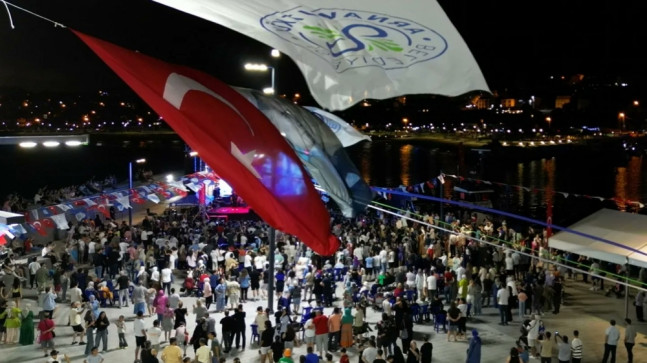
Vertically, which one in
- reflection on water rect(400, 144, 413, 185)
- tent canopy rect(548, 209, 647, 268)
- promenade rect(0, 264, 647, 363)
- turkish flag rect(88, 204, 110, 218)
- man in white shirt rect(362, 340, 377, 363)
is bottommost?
promenade rect(0, 264, 647, 363)

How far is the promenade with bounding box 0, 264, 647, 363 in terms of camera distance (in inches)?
624

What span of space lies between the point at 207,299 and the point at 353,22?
15571 millimetres

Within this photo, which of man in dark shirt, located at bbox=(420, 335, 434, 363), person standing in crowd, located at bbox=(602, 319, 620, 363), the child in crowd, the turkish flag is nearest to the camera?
man in dark shirt, located at bbox=(420, 335, 434, 363)

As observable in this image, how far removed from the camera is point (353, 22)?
504 cm

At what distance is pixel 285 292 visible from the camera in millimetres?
19734

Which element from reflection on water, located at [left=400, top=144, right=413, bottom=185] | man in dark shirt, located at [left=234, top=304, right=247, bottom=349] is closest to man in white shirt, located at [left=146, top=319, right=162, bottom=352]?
man in dark shirt, located at [left=234, top=304, right=247, bottom=349]

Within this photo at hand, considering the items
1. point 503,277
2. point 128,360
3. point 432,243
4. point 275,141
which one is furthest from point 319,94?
point 432,243

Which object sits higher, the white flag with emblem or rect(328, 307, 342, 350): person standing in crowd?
the white flag with emblem

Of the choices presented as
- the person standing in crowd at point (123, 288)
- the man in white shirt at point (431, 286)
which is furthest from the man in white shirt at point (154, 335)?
the man in white shirt at point (431, 286)

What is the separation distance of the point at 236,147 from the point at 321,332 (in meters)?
10.0

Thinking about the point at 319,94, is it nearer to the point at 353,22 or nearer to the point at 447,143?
the point at 353,22

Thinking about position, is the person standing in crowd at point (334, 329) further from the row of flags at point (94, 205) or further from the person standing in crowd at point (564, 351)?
the row of flags at point (94, 205)

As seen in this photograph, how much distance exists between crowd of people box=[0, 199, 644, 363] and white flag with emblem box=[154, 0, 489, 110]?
21.0 feet

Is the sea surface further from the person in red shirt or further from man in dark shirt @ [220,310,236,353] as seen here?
man in dark shirt @ [220,310,236,353]
